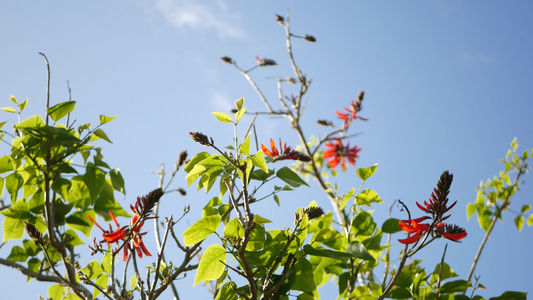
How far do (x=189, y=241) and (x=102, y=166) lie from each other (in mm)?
564

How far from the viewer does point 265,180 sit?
39.2 inches

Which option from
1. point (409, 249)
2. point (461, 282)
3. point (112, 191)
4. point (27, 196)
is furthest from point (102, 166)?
point (461, 282)

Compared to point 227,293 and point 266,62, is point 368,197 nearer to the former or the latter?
A: point 227,293

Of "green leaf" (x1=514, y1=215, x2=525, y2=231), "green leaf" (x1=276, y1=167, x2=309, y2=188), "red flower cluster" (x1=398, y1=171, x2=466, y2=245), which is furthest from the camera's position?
"green leaf" (x1=514, y1=215, x2=525, y2=231)

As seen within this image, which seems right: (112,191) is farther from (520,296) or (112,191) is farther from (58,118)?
(520,296)

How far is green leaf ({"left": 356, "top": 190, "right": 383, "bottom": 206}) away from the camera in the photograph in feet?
3.89

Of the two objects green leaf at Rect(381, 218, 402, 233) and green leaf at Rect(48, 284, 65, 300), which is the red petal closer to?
green leaf at Rect(381, 218, 402, 233)

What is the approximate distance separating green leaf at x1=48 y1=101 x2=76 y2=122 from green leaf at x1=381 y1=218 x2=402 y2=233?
867 millimetres

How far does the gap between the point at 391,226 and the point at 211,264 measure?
0.46 metres

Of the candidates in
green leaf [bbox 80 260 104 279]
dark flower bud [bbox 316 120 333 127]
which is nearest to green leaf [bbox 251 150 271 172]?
green leaf [bbox 80 260 104 279]

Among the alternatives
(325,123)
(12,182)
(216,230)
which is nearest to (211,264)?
(216,230)

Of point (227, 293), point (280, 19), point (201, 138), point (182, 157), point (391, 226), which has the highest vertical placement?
point (280, 19)

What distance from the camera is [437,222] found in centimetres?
76

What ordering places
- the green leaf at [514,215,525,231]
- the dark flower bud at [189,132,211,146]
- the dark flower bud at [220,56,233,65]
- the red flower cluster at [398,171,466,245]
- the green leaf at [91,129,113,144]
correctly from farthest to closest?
1. the dark flower bud at [220,56,233,65]
2. the green leaf at [514,215,525,231]
3. the green leaf at [91,129,113,144]
4. the dark flower bud at [189,132,211,146]
5. the red flower cluster at [398,171,466,245]
